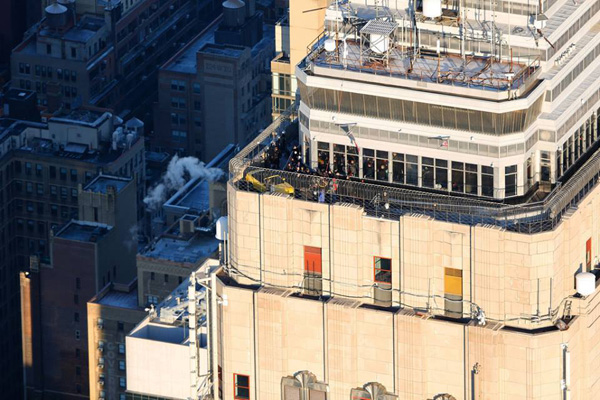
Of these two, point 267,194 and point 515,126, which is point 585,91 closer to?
point 515,126

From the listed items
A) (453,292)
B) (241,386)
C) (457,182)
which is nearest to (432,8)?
(457,182)

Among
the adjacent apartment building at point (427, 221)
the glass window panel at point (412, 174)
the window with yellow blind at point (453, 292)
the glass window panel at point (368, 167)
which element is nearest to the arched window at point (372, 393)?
the adjacent apartment building at point (427, 221)

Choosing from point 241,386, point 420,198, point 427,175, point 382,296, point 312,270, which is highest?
point 427,175

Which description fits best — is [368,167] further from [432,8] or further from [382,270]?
[432,8]

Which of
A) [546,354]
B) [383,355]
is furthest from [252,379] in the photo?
[546,354]

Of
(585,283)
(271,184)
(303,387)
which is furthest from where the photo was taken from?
(303,387)

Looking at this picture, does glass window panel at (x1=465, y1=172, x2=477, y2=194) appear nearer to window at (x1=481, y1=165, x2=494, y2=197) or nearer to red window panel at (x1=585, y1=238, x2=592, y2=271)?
window at (x1=481, y1=165, x2=494, y2=197)

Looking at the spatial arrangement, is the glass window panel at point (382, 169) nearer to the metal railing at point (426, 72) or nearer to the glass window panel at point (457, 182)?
the glass window panel at point (457, 182)
